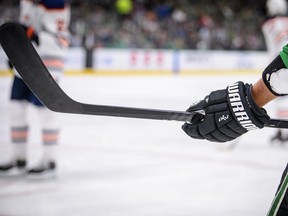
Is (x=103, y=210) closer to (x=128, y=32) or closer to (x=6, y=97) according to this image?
(x=6, y=97)

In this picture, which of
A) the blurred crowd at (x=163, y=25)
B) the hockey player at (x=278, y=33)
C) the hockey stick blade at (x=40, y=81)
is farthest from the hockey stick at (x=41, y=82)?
the blurred crowd at (x=163, y=25)

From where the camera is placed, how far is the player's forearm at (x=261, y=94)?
133 centimetres

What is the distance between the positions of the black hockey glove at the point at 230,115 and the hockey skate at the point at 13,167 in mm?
1788

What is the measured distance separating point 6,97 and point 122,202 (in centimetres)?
450

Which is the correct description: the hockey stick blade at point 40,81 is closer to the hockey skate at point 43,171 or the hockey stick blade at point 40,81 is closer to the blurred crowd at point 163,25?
the hockey skate at point 43,171

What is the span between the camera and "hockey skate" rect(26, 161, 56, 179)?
109 inches

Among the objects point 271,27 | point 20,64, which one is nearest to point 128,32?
point 271,27

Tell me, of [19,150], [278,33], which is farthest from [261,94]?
[278,33]

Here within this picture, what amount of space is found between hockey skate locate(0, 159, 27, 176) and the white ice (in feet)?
0.28

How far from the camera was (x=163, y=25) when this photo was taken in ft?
41.9

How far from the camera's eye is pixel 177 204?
7.93ft

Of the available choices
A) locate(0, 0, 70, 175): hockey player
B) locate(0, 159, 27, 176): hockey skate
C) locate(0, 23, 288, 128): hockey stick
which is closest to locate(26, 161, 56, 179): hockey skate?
locate(0, 0, 70, 175): hockey player

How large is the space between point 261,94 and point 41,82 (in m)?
0.59

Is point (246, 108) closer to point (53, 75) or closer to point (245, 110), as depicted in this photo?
Result: point (245, 110)
